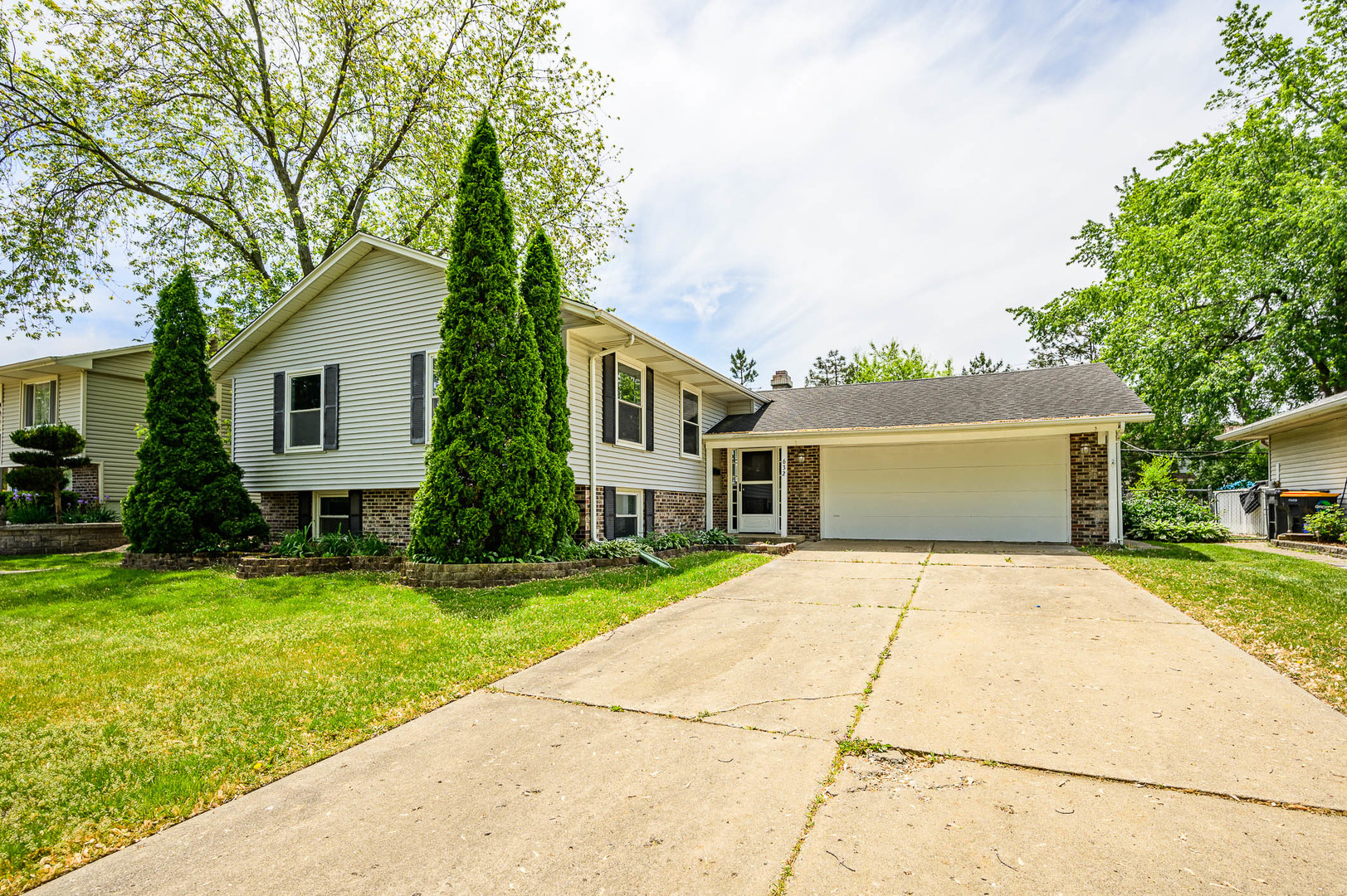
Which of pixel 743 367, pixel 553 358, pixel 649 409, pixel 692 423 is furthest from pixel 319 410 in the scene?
pixel 743 367

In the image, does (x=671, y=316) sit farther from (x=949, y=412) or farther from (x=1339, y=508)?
(x=1339, y=508)

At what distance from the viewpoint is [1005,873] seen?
2.09 metres

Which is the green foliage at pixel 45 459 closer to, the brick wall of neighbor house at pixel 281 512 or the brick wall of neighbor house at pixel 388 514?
the brick wall of neighbor house at pixel 281 512

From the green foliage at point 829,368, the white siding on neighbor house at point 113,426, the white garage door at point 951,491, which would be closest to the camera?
the white garage door at point 951,491

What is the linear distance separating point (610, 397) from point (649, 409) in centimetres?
136

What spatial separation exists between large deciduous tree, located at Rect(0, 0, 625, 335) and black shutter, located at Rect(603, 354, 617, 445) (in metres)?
8.34

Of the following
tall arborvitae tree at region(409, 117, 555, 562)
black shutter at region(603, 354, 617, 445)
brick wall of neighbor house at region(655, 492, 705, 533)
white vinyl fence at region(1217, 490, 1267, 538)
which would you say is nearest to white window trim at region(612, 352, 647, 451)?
black shutter at region(603, 354, 617, 445)

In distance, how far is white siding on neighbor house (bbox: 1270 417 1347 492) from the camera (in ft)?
45.4

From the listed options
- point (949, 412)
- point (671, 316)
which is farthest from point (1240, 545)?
point (671, 316)

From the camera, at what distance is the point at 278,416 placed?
12.3m

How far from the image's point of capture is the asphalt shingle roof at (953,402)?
12.3 meters

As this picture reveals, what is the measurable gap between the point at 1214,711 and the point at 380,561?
9.79 metres

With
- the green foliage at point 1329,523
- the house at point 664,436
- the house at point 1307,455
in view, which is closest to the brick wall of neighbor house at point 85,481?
the house at point 664,436

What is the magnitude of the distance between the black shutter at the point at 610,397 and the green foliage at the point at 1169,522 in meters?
11.2
